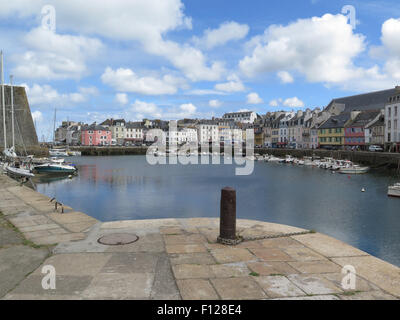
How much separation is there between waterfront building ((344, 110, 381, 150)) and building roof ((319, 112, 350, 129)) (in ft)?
6.13

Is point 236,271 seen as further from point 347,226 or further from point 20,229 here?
point 347,226

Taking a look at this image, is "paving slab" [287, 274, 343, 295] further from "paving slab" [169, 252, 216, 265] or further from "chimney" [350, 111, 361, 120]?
"chimney" [350, 111, 361, 120]

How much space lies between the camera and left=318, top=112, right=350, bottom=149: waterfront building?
70.5 metres

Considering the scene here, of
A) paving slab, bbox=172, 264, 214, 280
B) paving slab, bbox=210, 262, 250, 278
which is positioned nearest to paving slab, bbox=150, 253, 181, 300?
paving slab, bbox=172, 264, 214, 280

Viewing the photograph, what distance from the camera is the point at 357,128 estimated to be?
65500mm

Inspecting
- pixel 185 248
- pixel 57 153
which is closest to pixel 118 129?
pixel 57 153

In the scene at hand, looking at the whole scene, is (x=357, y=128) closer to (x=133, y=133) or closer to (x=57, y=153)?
(x=57, y=153)

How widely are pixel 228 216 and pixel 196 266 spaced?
6.26ft

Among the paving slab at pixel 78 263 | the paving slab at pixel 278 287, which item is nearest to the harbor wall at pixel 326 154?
the paving slab at pixel 278 287

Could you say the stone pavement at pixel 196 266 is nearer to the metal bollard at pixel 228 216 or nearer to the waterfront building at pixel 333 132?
the metal bollard at pixel 228 216

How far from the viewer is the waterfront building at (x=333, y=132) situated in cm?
7050

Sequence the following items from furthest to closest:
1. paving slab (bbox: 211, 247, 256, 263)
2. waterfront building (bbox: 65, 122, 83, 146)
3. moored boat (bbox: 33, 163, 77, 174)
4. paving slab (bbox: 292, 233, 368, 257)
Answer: waterfront building (bbox: 65, 122, 83, 146), moored boat (bbox: 33, 163, 77, 174), paving slab (bbox: 292, 233, 368, 257), paving slab (bbox: 211, 247, 256, 263)

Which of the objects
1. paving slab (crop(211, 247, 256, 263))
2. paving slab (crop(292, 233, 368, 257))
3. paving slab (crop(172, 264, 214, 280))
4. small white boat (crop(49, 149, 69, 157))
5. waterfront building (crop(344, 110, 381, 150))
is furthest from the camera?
small white boat (crop(49, 149, 69, 157))
